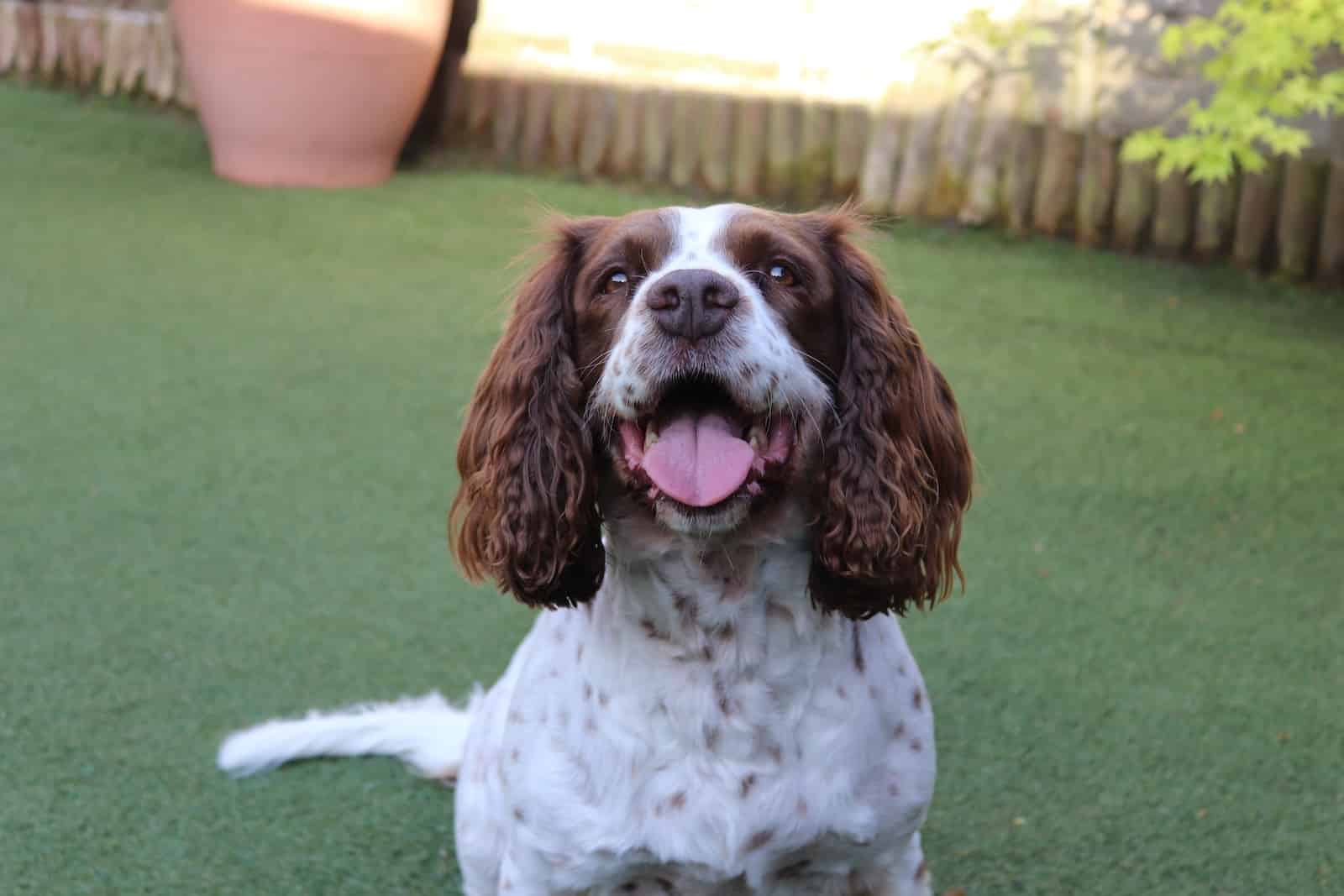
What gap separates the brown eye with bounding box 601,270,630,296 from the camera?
2.28 metres

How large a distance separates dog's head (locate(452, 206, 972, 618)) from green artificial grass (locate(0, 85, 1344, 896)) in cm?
36

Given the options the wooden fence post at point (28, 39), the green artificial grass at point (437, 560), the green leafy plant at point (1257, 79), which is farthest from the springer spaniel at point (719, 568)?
the wooden fence post at point (28, 39)

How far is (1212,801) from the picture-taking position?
3070 millimetres

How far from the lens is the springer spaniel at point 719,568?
2182 millimetres

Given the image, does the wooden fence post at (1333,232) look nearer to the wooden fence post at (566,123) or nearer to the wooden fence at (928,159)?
the wooden fence at (928,159)

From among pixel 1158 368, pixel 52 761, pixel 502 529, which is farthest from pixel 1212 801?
pixel 1158 368

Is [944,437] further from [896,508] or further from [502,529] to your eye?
[502,529]

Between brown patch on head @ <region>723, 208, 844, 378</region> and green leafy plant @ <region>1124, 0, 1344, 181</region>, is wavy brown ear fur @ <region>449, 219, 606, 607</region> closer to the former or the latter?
brown patch on head @ <region>723, 208, 844, 378</region>

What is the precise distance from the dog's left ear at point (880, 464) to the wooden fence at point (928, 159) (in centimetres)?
508

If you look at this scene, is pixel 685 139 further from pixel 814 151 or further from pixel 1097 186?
pixel 1097 186

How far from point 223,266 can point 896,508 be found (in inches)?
211

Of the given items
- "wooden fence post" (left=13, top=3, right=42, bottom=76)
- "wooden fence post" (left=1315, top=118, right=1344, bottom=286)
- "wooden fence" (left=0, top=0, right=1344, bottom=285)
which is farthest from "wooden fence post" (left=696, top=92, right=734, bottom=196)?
"wooden fence post" (left=13, top=3, right=42, bottom=76)

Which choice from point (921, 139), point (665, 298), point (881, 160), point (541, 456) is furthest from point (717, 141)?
point (665, 298)

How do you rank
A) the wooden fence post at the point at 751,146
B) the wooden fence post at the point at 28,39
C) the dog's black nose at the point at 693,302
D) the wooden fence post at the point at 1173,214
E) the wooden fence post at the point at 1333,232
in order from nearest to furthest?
the dog's black nose at the point at 693,302 < the wooden fence post at the point at 1333,232 < the wooden fence post at the point at 1173,214 < the wooden fence post at the point at 751,146 < the wooden fence post at the point at 28,39
